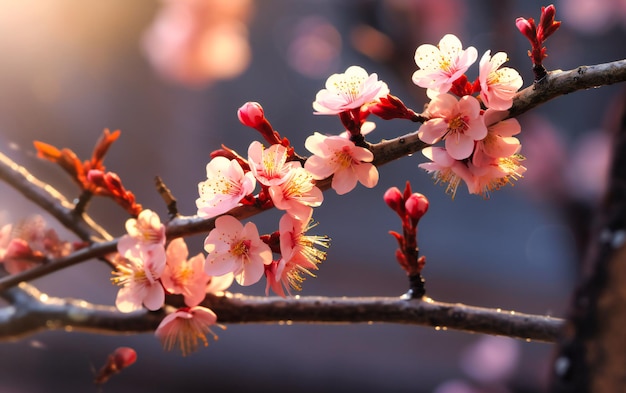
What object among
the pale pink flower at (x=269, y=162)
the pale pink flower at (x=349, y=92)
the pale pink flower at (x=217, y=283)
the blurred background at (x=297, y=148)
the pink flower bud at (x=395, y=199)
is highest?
the blurred background at (x=297, y=148)

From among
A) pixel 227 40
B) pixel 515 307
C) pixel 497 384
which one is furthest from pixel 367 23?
pixel 515 307

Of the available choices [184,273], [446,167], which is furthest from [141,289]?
[446,167]

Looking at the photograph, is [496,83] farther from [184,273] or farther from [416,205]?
[184,273]

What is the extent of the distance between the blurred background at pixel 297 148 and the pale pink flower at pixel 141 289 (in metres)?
1.53

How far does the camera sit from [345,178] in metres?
0.44

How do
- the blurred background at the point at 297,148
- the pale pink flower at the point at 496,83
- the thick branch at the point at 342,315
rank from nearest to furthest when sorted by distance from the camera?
the pale pink flower at the point at 496,83, the thick branch at the point at 342,315, the blurred background at the point at 297,148

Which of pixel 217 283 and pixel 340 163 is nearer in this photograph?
pixel 340 163

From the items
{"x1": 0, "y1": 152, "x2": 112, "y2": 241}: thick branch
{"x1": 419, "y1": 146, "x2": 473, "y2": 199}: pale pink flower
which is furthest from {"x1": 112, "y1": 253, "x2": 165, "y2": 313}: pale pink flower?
{"x1": 419, "y1": 146, "x2": 473, "y2": 199}: pale pink flower

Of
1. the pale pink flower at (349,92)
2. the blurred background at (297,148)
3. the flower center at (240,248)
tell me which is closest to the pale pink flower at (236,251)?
the flower center at (240,248)

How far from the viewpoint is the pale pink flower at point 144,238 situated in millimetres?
476

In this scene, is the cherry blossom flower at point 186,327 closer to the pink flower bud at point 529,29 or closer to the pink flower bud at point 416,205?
the pink flower bud at point 416,205

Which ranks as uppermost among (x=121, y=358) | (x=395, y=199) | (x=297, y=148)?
(x=297, y=148)

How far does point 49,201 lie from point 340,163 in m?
0.32

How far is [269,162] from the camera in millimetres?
439
